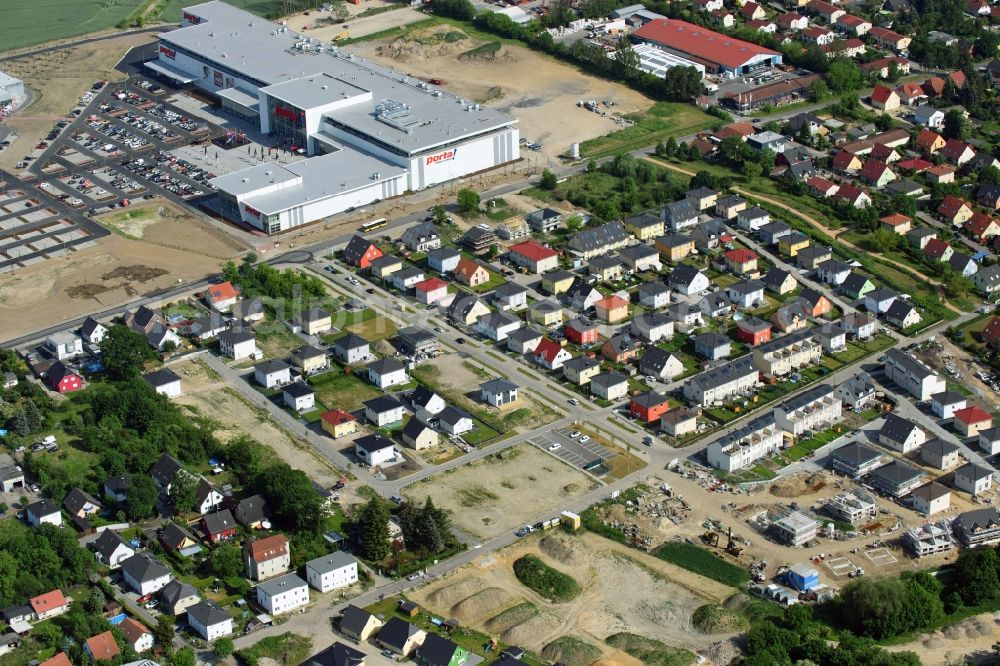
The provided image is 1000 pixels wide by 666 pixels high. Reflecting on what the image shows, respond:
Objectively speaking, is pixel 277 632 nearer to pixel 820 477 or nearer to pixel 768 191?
pixel 820 477

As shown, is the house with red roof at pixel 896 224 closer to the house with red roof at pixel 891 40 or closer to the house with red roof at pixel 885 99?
the house with red roof at pixel 885 99

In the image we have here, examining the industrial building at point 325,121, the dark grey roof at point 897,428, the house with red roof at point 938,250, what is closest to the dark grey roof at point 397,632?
the dark grey roof at point 897,428

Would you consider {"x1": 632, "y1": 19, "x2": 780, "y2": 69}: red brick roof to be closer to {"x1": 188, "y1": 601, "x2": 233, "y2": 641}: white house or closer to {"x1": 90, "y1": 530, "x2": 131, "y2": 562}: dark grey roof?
{"x1": 90, "y1": 530, "x2": 131, "y2": 562}: dark grey roof

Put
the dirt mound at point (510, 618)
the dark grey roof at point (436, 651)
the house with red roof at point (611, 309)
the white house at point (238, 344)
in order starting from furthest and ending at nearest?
→ 1. the house with red roof at point (611, 309)
2. the white house at point (238, 344)
3. the dirt mound at point (510, 618)
4. the dark grey roof at point (436, 651)

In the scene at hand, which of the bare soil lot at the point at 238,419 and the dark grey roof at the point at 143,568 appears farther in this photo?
the bare soil lot at the point at 238,419

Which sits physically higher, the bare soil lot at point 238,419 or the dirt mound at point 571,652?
the dirt mound at point 571,652

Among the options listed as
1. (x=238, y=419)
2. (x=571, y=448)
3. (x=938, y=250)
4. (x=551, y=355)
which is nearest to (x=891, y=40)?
Result: (x=938, y=250)

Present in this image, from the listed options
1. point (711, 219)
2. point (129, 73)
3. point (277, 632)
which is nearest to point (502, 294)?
point (711, 219)

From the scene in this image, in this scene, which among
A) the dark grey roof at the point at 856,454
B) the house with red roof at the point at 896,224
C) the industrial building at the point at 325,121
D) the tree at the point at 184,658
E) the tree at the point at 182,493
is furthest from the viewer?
the industrial building at the point at 325,121

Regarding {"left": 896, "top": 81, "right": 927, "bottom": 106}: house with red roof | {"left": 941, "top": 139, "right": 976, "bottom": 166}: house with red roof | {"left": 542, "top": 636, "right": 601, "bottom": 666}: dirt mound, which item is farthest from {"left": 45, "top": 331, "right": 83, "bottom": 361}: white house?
{"left": 896, "top": 81, "right": 927, "bottom": 106}: house with red roof
